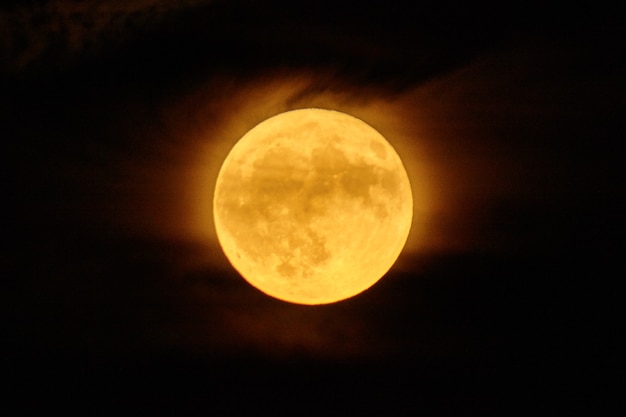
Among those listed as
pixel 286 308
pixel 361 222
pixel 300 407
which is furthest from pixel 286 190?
pixel 300 407

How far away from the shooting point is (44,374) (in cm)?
248

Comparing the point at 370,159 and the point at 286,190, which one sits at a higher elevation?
the point at 370,159

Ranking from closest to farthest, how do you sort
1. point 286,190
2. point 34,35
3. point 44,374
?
point 286,190
point 34,35
point 44,374

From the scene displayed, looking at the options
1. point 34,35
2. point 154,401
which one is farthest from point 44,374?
point 34,35

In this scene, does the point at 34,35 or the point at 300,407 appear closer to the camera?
the point at 34,35

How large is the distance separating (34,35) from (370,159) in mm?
1280

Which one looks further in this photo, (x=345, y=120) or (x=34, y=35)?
(x=34, y=35)

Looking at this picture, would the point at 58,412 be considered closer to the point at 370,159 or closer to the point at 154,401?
the point at 154,401

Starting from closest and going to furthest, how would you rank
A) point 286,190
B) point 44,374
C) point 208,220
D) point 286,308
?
1. point 286,190
2. point 208,220
3. point 286,308
4. point 44,374

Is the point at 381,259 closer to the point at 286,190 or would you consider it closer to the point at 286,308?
the point at 286,190

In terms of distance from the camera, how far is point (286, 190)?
5.03 ft

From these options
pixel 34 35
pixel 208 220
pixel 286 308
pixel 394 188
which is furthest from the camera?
pixel 286 308

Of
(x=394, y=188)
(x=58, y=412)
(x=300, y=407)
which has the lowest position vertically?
(x=58, y=412)

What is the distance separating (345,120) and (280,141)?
23 cm
